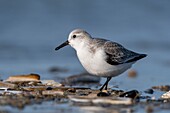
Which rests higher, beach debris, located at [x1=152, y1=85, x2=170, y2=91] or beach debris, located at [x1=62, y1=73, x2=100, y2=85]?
beach debris, located at [x1=62, y1=73, x2=100, y2=85]

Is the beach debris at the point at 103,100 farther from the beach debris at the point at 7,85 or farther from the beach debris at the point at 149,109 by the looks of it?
the beach debris at the point at 7,85

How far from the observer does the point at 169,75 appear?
11.8 m

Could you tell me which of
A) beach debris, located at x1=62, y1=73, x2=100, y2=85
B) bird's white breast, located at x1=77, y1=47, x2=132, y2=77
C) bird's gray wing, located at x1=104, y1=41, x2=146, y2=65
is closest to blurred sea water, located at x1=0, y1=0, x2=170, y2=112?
beach debris, located at x1=62, y1=73, x2=100, y2=85

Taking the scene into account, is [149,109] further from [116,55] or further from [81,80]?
[81,80]

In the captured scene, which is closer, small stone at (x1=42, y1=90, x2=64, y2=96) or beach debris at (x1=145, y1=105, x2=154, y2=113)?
beach debris at (x1=145, y1=105, x2=154, y2=113)

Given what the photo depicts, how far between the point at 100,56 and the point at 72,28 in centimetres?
894

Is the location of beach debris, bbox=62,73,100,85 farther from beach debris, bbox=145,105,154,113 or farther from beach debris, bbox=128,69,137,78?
beach debris, bbox=145,105,154,113

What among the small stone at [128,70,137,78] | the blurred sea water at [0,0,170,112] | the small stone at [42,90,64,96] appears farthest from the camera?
the blurred sea water at [0,0,170,112]

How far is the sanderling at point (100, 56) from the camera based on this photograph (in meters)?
8.28

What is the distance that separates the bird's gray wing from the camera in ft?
27.6

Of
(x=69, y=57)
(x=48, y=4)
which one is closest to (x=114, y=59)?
(x=69, y=57)

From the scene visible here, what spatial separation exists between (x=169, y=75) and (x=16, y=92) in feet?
15.7

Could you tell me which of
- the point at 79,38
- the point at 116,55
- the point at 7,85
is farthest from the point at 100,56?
the point at 7,85

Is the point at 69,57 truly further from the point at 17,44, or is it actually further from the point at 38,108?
the point at 38,108
